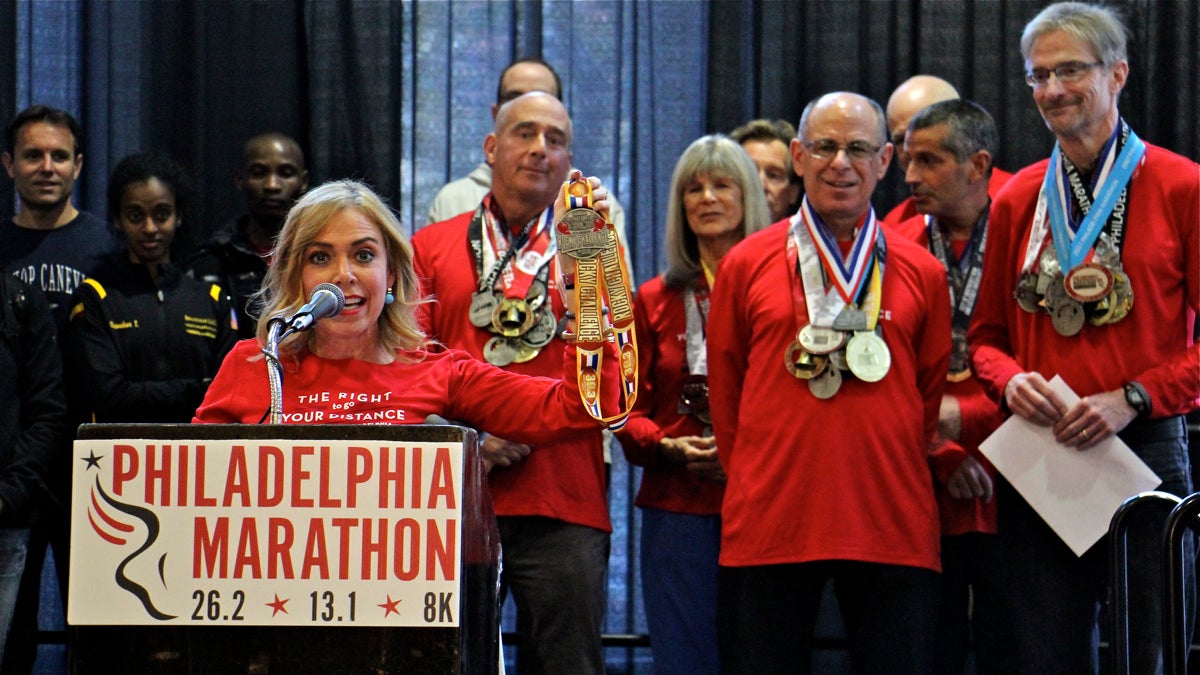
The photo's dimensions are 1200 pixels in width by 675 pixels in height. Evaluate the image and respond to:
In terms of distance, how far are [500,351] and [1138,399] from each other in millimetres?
1602

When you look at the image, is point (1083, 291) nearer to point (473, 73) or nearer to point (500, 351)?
point (500, 351)

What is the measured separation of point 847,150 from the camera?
364 cm

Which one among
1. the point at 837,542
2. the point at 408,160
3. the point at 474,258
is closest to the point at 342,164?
the point at 408,160

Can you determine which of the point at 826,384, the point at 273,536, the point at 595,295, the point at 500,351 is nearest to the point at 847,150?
the point at 826,384

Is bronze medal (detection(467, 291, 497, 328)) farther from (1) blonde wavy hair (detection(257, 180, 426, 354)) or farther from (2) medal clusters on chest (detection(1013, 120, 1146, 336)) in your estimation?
(2) medal clusters on chest (detection(1013, 120, 1146, 336))

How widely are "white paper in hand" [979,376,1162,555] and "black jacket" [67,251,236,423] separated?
2.35 meters

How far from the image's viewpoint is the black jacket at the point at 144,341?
4184 mm

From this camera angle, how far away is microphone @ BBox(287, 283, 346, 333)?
8.04 ft

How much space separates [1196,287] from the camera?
11.2 feet

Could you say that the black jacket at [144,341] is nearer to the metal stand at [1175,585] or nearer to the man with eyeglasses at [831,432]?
the man with eyeglasses at [831,432]

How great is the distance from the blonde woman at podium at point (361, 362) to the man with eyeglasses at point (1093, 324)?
1.29 m

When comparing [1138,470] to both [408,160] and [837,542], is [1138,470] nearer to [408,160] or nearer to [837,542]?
[837,542]

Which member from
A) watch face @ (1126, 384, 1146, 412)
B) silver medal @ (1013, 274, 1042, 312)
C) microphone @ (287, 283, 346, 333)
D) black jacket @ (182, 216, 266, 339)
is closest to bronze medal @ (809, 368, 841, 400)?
silver medal @ (1013, 274, 1042, 312)

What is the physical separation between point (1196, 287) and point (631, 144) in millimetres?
2526
